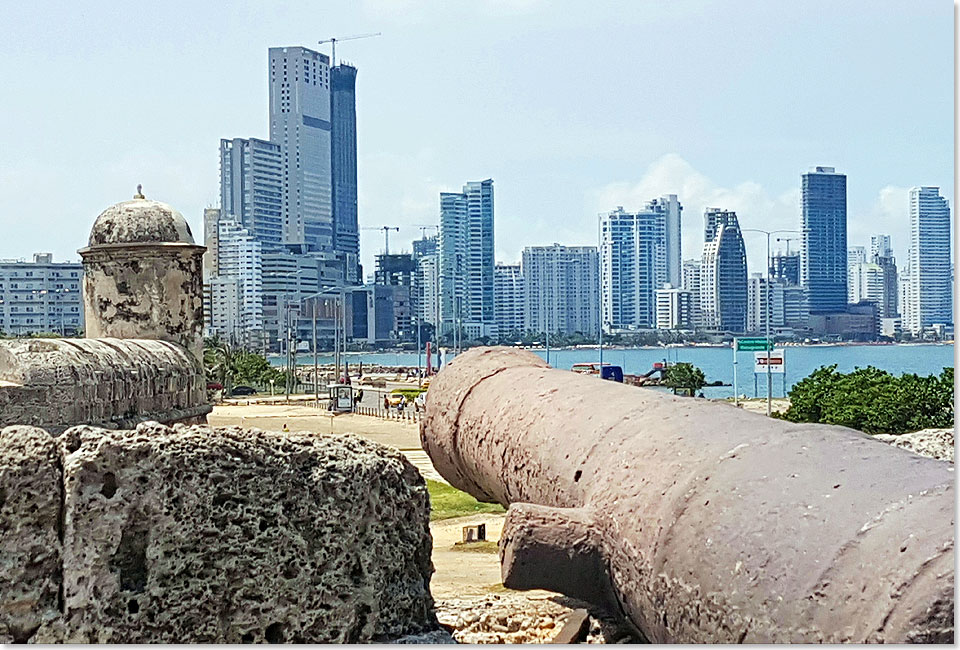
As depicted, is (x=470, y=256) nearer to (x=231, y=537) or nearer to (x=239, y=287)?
(x=239, y=287)

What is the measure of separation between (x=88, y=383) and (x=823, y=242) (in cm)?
3384

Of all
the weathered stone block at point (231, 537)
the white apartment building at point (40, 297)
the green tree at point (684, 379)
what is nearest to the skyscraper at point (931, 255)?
the weathered stone block at point (231, 537)

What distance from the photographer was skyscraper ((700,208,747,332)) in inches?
→ 2516

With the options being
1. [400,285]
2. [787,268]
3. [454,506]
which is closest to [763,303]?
[787,268]

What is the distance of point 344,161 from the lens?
12688cm

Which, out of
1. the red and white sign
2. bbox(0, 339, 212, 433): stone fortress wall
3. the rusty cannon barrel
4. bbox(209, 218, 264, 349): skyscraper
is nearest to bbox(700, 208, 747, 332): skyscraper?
bbox(209, 218, 264, 349): skyscraper

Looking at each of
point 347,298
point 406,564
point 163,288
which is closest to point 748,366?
point 347,298

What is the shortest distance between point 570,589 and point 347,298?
88.3 meters

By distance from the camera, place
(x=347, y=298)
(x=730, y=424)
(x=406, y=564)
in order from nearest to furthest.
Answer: (x=730, y=424)
(x=406, y=564)
(x=347, y=298)

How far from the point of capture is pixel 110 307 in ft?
42.1

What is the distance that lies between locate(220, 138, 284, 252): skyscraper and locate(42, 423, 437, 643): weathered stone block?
110m

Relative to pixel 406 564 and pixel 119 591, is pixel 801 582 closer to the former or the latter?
pixel 406 564

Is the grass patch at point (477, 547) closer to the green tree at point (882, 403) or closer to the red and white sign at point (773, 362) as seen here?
the green tree at point (882, 403)

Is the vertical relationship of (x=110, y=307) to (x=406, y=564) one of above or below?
above
